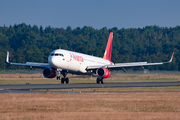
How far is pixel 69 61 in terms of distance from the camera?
4706 cm

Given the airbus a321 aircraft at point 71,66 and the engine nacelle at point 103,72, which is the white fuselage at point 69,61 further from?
the engine nacelle at point 103,72

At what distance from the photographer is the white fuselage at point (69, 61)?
4525cm

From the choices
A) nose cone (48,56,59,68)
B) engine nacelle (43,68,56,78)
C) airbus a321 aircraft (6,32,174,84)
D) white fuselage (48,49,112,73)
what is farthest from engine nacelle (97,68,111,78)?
nose cone (48,56,59,68)

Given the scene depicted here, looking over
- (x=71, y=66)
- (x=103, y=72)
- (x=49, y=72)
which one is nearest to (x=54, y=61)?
(x=71, y=66)

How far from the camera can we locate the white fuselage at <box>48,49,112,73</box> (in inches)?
1781

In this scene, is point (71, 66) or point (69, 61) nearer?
point (69, 61)

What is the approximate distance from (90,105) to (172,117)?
6041 mm

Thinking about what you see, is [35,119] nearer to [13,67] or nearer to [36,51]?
[13,67]

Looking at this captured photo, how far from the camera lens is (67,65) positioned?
46.8 meters

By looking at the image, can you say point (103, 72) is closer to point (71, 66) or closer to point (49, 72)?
point (71, 66)

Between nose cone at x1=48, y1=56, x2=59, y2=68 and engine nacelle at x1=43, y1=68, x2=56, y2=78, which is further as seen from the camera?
engine nacelle at x1=43, y1=68, x2=56, y2=78

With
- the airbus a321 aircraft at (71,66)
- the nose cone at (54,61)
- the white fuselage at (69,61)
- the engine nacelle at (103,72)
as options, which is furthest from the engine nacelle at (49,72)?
the engine nacelle at (103,72)

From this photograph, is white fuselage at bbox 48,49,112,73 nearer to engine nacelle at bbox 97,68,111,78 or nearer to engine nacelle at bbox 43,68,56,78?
engine nacelle at bbox 97,68,111,78

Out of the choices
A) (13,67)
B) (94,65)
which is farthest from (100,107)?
(13,67)
